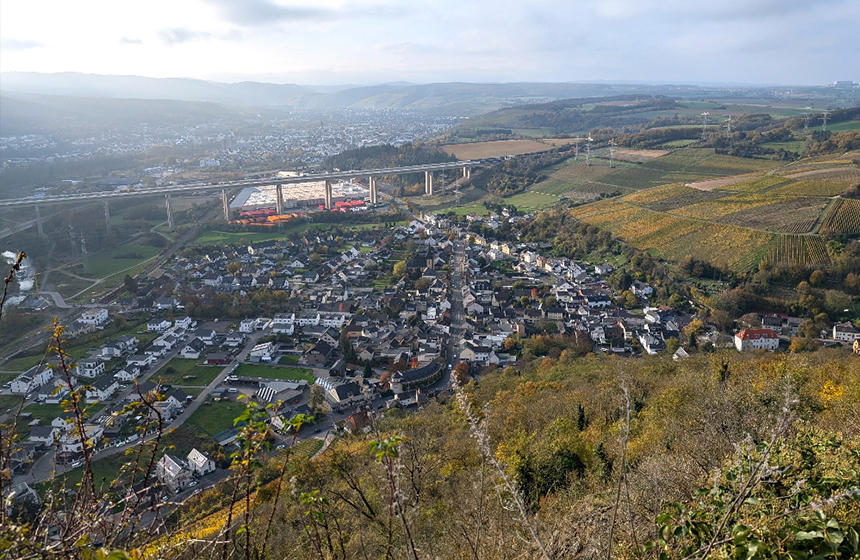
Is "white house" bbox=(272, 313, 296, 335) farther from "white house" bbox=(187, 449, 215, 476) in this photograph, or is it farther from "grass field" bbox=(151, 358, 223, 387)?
"white house" bbox=(187, 449, 215, 476)

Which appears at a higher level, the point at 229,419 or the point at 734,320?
the point at 734,320

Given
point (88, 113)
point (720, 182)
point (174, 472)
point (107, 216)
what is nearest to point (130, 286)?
point (107, 216)

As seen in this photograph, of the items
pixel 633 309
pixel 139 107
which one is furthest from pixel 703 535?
pixel 139 107

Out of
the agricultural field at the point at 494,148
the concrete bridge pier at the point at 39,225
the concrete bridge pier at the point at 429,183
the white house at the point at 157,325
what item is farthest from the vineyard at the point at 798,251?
the concrete bridge pier at the point at 39,225

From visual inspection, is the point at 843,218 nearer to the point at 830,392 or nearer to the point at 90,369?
the point at 830,392

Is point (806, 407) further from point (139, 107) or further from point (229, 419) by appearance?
point (139, 107)

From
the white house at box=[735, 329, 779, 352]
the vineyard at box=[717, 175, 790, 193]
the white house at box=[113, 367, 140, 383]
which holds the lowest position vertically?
the white house at box=[113, 367, 140, 383]

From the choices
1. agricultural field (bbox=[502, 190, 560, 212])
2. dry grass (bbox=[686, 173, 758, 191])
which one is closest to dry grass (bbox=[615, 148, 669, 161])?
agricultural field (bbox=[502, 190, 560, 212])

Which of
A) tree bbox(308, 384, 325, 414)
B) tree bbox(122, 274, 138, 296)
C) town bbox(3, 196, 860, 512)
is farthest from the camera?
tree bbox(122, 274, 138, 296)
